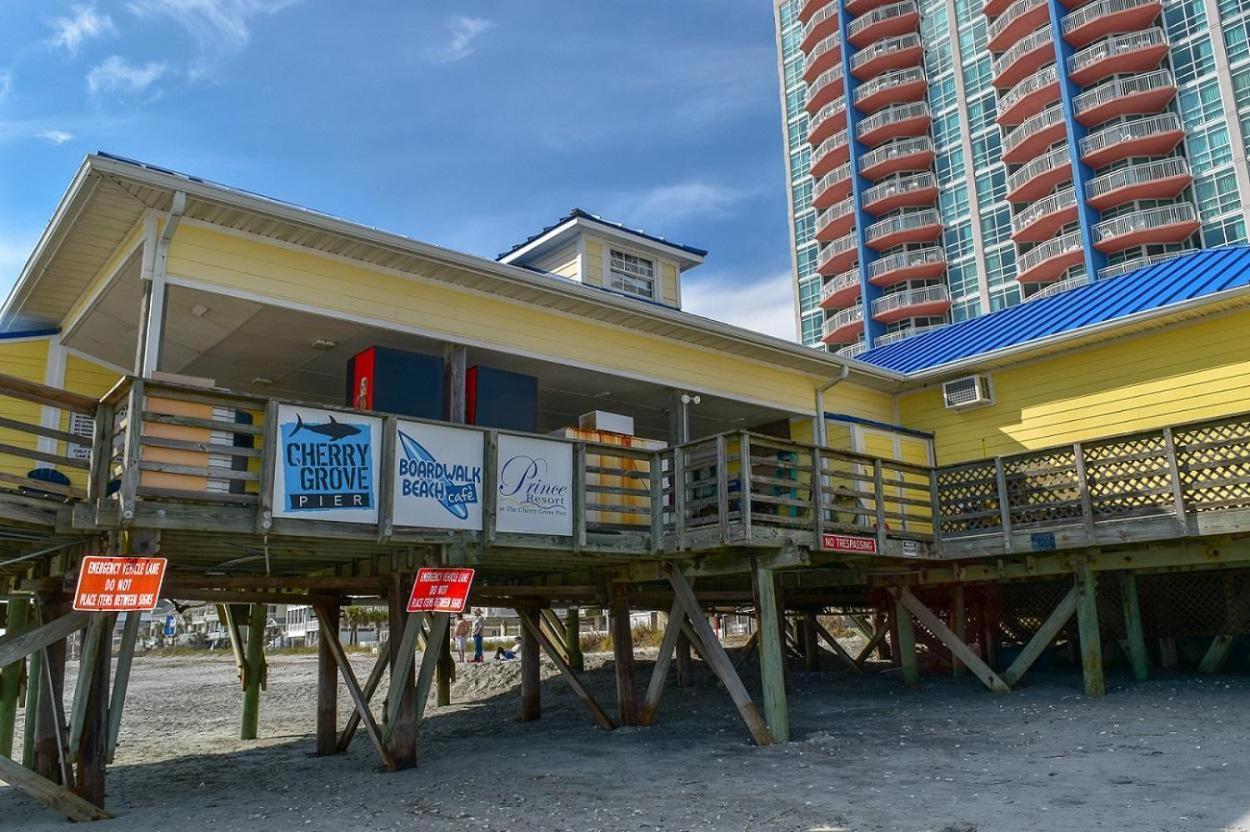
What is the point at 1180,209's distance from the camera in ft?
160

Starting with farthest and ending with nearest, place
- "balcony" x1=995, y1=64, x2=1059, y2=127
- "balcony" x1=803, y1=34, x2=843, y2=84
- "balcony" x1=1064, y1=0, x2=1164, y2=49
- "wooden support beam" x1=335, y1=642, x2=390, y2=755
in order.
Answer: "balcony" x1=803, y1=34, x2=843, y2=84, "balcony" x1=995, y1=64, x2=1059, y2=127, "balcony" x1=1064, y1=0, x2=1164, y2=49, "wooden support beam" x1=335, y1=642, x2=390, y2=755

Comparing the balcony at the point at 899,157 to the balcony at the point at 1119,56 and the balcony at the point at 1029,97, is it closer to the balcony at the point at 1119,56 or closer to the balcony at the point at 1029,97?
the balcony at the point at 1029,97

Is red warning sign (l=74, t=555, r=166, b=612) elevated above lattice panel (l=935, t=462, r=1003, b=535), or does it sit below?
below

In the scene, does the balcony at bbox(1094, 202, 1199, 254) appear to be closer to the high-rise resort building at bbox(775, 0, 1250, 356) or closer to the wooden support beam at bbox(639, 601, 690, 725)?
the high-rise resort building at bbox(775, 0, 1250, 356)

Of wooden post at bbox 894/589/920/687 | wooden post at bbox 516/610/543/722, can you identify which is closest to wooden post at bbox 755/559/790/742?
wooden post at bbox 894/589/920/687

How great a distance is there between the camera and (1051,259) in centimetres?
5275

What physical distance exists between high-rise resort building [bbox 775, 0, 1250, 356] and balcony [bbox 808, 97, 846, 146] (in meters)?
0.14

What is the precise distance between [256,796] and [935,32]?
217ft

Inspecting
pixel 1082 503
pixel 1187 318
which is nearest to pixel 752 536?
pixel 1082 503

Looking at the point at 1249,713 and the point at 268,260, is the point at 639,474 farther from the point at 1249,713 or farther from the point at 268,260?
the point at 1249,713

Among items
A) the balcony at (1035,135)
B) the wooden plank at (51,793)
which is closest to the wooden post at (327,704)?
the wooden plank at (51,793)

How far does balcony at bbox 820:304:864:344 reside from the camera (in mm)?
63375

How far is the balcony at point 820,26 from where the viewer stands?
2709 inches

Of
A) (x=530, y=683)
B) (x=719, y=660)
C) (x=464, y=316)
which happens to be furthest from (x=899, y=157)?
(x=719, y=660)
